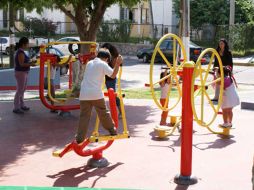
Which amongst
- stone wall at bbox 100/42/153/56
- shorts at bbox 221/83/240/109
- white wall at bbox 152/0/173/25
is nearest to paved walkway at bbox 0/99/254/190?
shorts at bbox 221/83/240/109

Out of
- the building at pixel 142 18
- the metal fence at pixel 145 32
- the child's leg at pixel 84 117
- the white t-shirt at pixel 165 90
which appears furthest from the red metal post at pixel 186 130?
the building at pixel 142 18

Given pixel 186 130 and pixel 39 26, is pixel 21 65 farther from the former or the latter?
pixel 39 26

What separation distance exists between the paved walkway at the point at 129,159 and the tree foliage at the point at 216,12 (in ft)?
86.4

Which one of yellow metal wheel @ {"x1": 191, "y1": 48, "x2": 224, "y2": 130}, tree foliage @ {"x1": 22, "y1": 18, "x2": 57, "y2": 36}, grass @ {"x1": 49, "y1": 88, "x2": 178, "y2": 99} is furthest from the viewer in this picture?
tree foliage @ {"x1": 22, "y1": 18, "x2": 57, "y2": 36}

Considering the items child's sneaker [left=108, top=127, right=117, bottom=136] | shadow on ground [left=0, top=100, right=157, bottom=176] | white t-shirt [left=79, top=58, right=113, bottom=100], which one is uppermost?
white t-shirt [left=79, top=58, right=113, bottom=100]

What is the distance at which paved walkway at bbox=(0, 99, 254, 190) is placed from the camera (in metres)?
6.29

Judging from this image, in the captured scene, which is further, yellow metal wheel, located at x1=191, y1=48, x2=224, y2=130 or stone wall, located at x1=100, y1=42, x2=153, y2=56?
stone wall, located at x1=100, y1=42, x2=153, y2=56

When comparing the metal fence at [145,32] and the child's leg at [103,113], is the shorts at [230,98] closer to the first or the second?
the child's leg at [103,113]

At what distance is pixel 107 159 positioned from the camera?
7266 mm

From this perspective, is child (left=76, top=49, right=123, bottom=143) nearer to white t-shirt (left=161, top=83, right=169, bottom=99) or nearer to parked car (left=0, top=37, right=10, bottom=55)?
white t-shirt (left=161, top=83, right=169, bottom=99)

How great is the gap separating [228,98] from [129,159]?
2.31 meters

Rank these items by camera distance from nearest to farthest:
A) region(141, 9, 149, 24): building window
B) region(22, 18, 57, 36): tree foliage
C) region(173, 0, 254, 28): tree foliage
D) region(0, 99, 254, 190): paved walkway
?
region(0, 99, 254, 190): paved walkway → region(173, 0, 254, 28): tree foliage → region(22, 18, 57, 36): tree foliage → region(141, 9, 149, 24): building window

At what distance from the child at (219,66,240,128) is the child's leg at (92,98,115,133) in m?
2.55

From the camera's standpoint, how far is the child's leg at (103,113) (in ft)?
22.1
